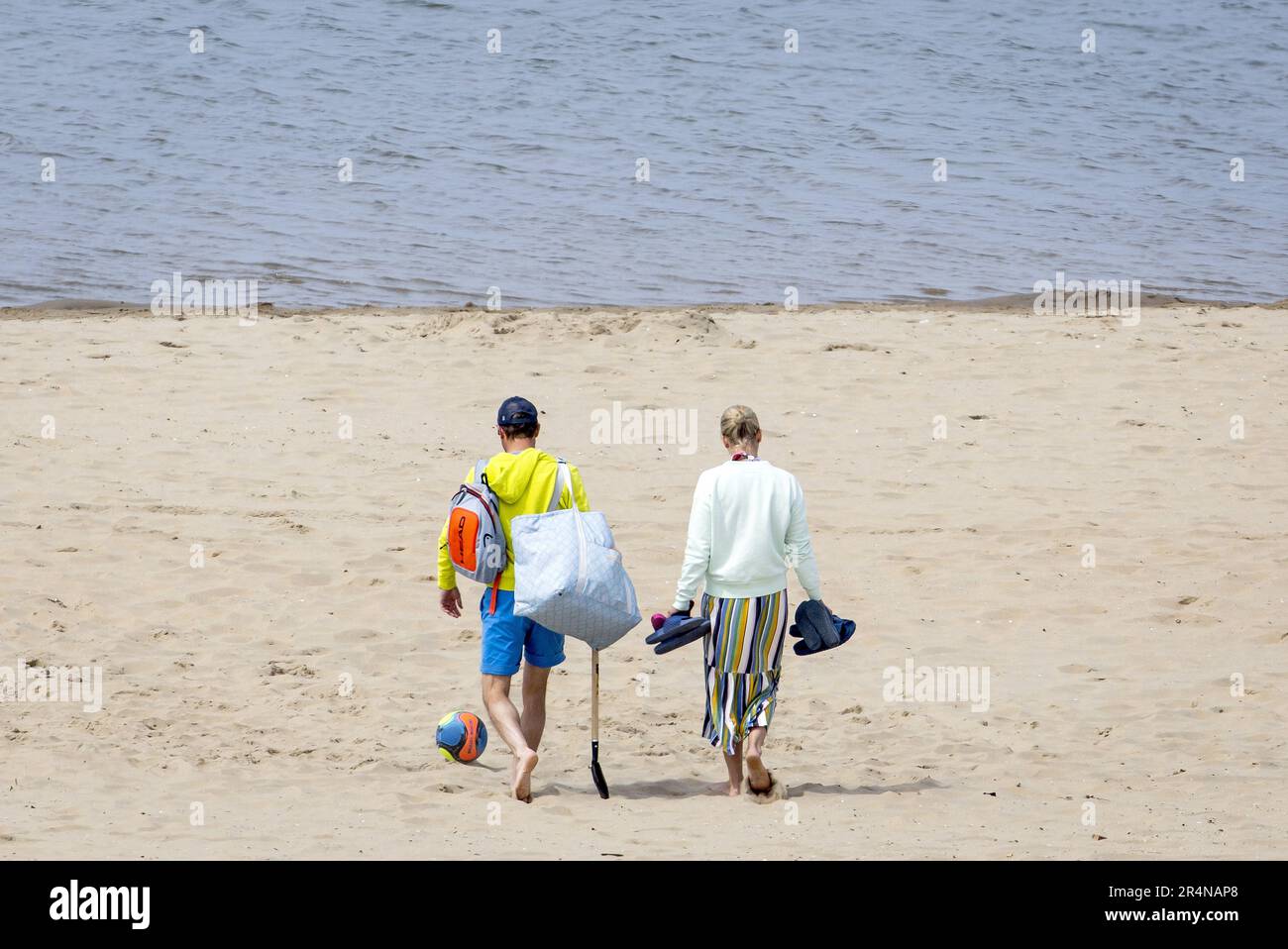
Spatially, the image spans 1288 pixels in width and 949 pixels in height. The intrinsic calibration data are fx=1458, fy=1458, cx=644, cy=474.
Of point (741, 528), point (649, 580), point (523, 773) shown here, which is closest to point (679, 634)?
point (741, 528)

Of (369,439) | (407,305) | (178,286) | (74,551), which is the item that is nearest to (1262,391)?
(369,439)

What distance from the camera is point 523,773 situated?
5.52 metres

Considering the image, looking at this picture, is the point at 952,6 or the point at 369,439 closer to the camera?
the point at 369,439

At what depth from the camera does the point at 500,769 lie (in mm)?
6086

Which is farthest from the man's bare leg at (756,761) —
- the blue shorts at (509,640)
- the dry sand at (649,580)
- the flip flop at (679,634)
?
the blue shorts at (509,640)

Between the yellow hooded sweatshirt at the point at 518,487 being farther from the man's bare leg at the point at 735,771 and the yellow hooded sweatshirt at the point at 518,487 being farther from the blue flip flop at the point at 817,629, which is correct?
the man's bare leg at the point at 735,771

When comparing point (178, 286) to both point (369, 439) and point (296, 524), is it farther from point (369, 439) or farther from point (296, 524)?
point (296, 524)

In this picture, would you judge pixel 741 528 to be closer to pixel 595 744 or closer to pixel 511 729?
pixel 595 744

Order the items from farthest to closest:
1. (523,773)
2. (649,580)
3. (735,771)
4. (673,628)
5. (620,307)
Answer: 1. (620,307)
2. (649,580)
3. (735,771)
4. (523,773)
5. (673,628)

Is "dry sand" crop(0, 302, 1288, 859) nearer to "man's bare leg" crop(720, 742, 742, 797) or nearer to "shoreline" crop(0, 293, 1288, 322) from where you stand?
"man's bare leg" crop(720, 742, 742, 797)

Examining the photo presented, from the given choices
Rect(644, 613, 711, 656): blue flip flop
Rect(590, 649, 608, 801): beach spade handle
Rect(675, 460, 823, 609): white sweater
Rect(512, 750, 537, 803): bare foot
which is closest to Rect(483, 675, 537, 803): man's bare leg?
Rect(512, 750, 537, 803): bare foot

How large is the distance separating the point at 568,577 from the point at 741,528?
2.26 feet

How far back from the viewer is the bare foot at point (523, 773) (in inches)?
217

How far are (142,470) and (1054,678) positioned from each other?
18.6 ft
